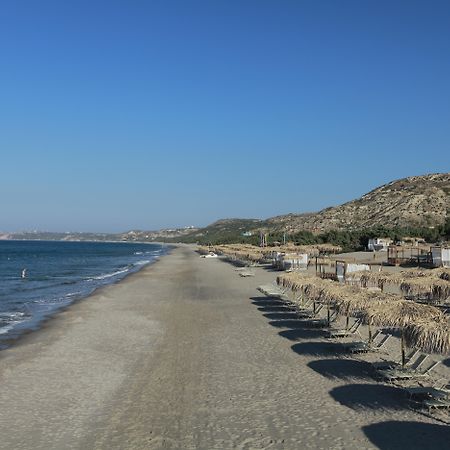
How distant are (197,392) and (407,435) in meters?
3.56

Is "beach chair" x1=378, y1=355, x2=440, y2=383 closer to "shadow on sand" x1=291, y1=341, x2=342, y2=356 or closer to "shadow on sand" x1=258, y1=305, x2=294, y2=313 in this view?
"shadow on sand" x1=291, y1=341, x2=342, y2=356

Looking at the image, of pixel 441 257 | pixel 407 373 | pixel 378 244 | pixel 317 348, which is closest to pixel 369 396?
pixel 407 373

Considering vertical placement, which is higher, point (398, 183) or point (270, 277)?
point (398, 183)

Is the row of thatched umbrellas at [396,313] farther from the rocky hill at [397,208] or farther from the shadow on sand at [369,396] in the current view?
the rocky hill at [397,208]

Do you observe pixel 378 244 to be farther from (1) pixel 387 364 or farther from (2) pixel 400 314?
(2) pixel 400 314

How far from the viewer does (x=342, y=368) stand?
396 inches

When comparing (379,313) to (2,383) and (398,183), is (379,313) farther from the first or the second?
(398,183)

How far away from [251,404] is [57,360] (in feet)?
17.7

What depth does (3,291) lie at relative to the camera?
92.4 feet

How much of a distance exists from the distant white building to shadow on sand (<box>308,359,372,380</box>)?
35.7m

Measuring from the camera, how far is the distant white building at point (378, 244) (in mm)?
46469

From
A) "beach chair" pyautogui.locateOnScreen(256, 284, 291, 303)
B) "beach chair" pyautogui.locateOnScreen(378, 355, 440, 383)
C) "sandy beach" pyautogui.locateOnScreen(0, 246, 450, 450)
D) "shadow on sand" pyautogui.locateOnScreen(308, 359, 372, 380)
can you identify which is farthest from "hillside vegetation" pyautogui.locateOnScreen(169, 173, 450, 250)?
"beach chair" pyautogui.locateOnScreen(378, 355, 440, 383)

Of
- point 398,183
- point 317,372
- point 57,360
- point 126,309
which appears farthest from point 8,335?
point 398,183

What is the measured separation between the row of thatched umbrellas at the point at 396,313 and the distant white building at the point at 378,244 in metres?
34.2
